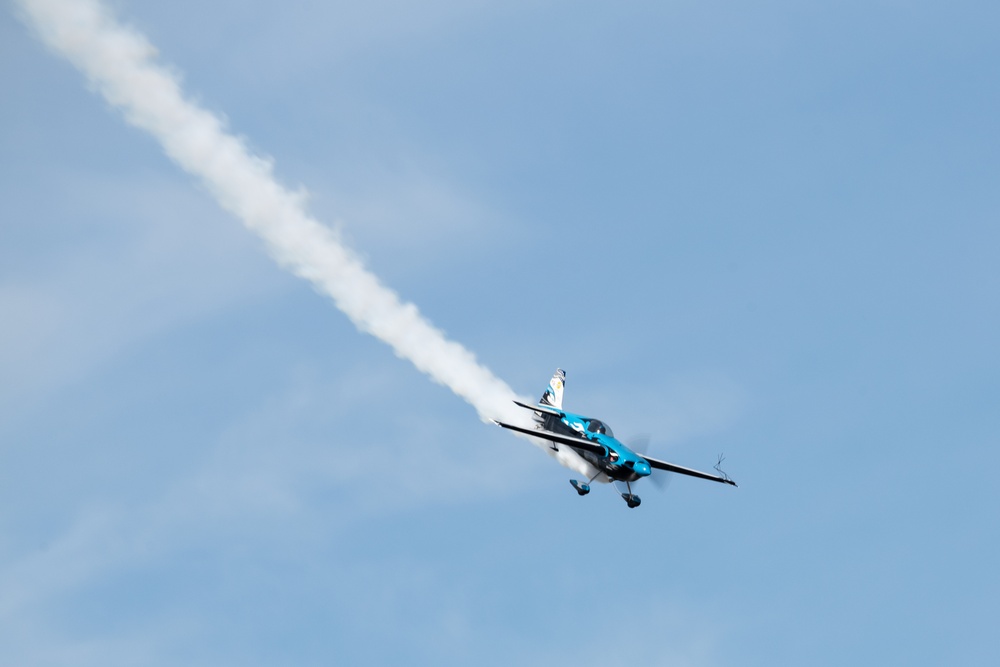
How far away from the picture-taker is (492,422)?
2832 inches

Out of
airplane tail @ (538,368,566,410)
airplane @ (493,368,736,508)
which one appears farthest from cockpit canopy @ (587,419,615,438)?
airplane tail @ (538,368,566,410)

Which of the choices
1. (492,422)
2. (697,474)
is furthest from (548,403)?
(492,422)

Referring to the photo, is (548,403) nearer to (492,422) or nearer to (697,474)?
(697,474)

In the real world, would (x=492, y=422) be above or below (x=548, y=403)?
below

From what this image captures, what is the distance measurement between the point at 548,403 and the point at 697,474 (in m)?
11.4

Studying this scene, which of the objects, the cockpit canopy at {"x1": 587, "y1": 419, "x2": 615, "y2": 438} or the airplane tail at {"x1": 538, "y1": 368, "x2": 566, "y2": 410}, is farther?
the airplane tail at {"x1": 538, "y1": 368, "x2": 566, "y2": 410}

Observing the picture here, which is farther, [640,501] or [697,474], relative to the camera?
[697,474]

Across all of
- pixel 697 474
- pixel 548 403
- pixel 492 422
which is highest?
pixel 548 403

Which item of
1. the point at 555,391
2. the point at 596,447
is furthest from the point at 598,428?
the point at 555,391

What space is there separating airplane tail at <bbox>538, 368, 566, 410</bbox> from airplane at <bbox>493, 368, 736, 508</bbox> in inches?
231

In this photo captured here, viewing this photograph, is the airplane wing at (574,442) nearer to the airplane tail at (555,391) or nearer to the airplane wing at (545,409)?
the airplane wing at (545,409)

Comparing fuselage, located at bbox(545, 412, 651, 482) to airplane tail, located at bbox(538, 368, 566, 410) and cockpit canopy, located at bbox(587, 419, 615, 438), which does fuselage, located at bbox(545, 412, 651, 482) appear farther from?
airplane tail, located at bbox(538, 368, 566, 410)

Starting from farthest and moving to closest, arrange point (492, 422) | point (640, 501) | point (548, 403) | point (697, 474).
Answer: point (548, 403), point (697, 474), point (640, 501), point (492, 422)

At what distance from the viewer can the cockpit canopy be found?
78062mm
